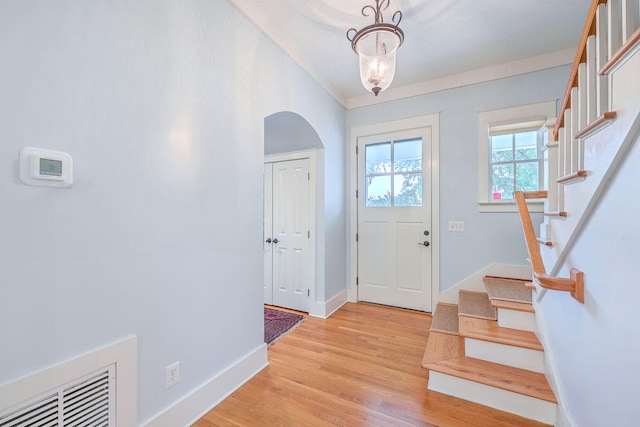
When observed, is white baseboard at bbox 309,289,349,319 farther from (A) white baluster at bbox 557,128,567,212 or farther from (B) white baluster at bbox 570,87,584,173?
(B) white baluster at bbox 570,87,584,173

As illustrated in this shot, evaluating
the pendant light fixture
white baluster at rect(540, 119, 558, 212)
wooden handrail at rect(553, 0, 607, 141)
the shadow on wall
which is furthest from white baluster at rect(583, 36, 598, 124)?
the shadow on wall

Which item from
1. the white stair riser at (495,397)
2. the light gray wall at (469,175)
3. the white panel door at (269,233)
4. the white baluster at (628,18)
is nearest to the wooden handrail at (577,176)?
the white baluster at (628,18)

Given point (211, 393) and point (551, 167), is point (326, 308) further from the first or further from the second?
point (551, 167)

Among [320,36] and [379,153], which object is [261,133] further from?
[379,153]

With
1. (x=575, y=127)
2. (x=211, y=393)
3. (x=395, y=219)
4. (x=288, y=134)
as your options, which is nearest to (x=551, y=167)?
(x=575, y=127)

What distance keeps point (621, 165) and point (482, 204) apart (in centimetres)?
211

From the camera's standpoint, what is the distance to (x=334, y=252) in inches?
129

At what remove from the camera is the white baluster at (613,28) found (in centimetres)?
92

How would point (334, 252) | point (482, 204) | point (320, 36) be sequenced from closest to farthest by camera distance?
point (320, 36) < point (482, 204) < point (334, 252)

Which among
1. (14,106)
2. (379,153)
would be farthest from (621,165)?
(379,153)

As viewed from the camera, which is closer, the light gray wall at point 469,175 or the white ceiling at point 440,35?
the white ceiling at point 440,35

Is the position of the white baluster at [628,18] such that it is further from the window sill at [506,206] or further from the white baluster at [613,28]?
the window sill at [506,206]

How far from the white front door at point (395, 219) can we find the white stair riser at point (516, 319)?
1.10 m

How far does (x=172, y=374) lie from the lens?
1.43 metres
